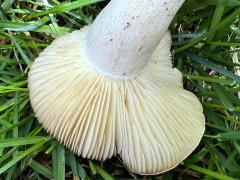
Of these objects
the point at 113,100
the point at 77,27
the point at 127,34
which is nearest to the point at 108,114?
the point at 113,100

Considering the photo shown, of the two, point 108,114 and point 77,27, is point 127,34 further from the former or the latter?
point 77,27

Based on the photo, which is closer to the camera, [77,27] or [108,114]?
[108,114]

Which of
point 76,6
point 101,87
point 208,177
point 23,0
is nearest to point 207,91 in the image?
point 208,177

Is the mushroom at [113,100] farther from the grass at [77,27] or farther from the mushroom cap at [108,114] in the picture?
the grass at [77,27]

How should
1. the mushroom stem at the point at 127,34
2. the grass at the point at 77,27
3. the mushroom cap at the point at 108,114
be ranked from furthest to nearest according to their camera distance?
the grass at the point at 77,27, the mushroom cap at the point at 108,114, the mushroom stem at the point at 127,34

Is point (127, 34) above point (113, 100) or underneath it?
above

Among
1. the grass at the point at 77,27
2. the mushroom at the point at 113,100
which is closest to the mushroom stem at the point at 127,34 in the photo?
the mushroom at the point at 113,100
